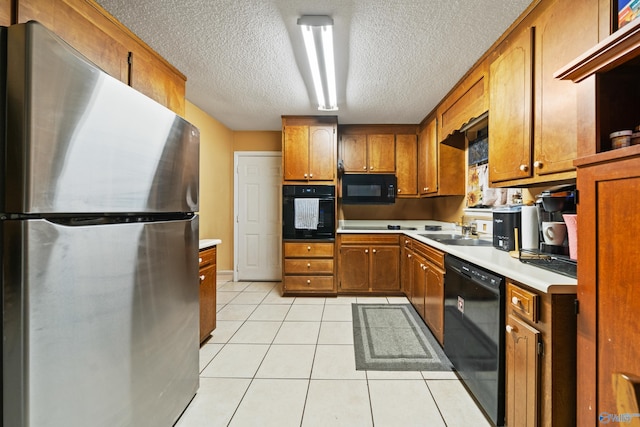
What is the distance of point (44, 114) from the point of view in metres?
0.73

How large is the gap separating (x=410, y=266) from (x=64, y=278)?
9.80 feet

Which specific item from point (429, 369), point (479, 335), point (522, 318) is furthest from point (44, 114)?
point (429, 369)

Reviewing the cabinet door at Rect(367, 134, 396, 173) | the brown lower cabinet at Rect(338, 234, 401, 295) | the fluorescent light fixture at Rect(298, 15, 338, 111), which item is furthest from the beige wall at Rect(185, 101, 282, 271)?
the brown lower cabinet at Rect(338, 234, 401, 295)

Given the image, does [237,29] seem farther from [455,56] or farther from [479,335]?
[479,335]

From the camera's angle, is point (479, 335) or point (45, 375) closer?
point (45, 375)

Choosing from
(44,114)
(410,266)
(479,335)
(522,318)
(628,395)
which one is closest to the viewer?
(628,395)

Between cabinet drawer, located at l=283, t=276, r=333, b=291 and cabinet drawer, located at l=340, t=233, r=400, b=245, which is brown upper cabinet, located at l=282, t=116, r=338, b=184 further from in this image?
cabinet drawer, located at l=283, t=276, r=333, b=291

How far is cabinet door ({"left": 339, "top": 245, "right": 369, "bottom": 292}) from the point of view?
11.4 ft

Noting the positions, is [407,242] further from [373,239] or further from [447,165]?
[447,165]

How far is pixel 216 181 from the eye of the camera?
3.89 m

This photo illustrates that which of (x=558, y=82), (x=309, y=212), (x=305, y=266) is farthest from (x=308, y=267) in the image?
(x=558, y=82)

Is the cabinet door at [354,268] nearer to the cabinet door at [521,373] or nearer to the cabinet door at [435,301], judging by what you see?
the cabinet door at [435,301]

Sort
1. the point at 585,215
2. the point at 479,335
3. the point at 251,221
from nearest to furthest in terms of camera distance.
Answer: the point at 585,215 → the point at 479,335 → the point at 251,221

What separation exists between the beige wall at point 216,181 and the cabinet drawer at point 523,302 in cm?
335
